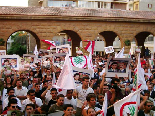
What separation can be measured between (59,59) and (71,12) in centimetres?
1646

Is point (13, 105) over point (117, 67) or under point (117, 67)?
under

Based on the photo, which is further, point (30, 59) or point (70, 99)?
point (30, 59)

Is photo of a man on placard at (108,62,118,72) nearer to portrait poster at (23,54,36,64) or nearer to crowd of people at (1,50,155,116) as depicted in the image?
crowd of people at (1,50,155,116)

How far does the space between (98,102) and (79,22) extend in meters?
23.6

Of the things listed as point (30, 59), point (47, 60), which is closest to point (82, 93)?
point (47, 60)

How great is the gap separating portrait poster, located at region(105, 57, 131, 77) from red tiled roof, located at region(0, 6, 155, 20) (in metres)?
20.9

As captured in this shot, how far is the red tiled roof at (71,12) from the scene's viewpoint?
30297 mm

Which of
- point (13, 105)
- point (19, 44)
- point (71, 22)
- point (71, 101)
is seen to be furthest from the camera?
point (19, 44)

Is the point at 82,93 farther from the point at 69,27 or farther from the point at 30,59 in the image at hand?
the point at 69,27

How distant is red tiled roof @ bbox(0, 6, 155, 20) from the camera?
30297 mm

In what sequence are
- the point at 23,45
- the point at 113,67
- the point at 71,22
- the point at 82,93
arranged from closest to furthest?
the point at 82,93 < the point at 113,67 < the point at 71,22 < the point at 23,45

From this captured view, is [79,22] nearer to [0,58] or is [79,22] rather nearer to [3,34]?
[3,34]

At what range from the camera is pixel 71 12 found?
31750 millimetres

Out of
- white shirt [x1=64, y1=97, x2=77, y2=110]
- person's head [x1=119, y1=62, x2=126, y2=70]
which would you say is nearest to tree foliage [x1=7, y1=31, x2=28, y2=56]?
person's head [x1=119, y1=62, x2=126, y2=70]
